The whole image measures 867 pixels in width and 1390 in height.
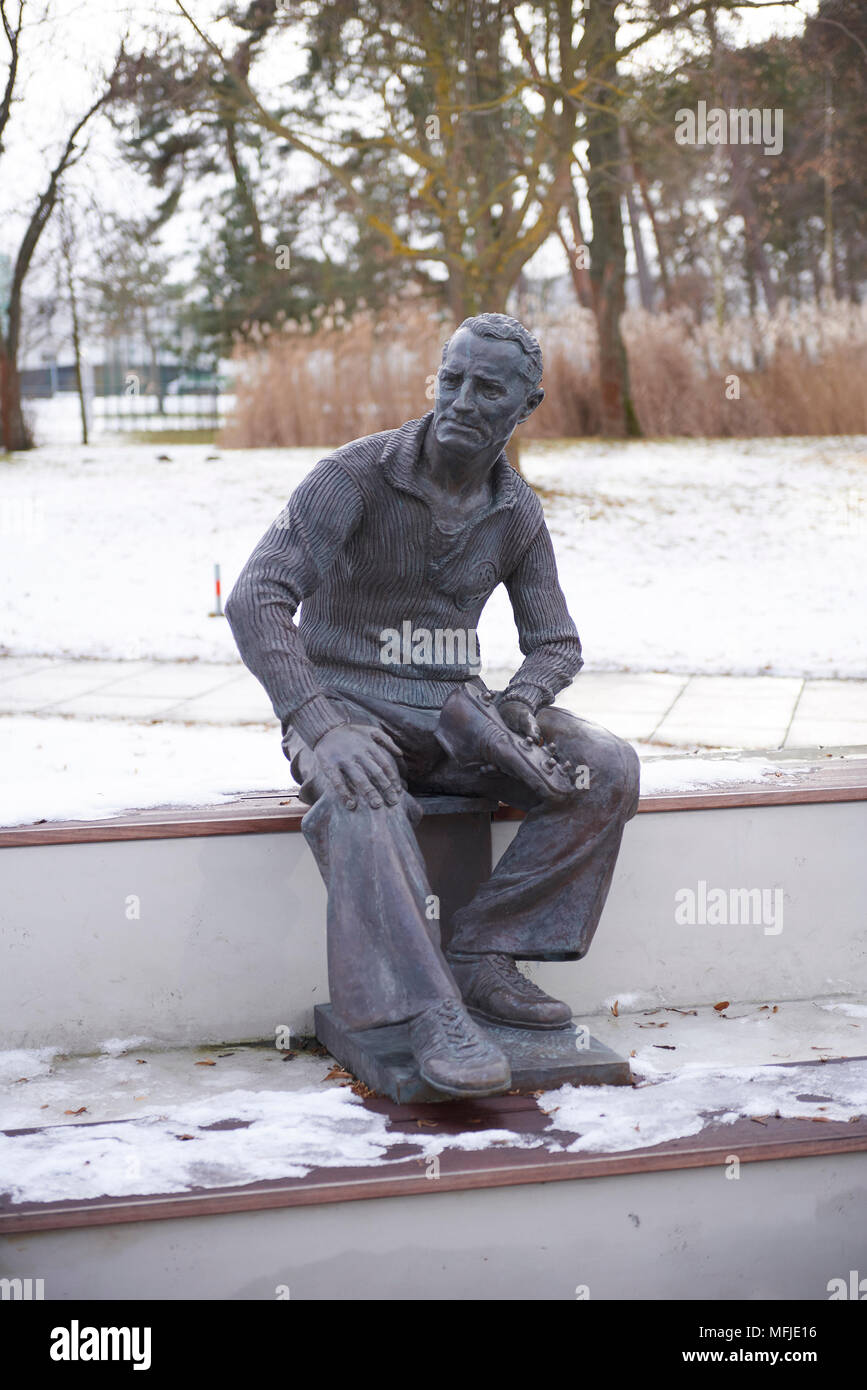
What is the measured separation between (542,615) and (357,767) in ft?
2.09

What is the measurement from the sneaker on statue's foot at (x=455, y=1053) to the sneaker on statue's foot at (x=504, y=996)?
27cm

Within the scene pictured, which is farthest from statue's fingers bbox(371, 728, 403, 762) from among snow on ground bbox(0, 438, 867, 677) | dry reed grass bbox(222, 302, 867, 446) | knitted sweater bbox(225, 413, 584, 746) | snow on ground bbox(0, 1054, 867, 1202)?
dry reed grass bbox(222, 302, 867, 446)

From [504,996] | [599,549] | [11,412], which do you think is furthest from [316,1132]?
[11,412]

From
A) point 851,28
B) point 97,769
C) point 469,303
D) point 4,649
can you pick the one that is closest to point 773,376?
point 851,28

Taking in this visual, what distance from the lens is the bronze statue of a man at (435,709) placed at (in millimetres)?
2553

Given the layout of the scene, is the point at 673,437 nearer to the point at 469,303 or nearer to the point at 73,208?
the point at 469,303

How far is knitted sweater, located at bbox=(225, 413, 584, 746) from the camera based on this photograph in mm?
2826

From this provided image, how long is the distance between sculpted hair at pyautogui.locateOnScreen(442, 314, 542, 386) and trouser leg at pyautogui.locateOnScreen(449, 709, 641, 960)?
0.64 meters

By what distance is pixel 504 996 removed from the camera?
280 cm

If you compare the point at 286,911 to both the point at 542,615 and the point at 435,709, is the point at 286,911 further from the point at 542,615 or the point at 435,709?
the point at 542,615

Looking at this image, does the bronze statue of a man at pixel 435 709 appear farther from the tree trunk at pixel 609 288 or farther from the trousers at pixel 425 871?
the tree trunk at pixel 609 288

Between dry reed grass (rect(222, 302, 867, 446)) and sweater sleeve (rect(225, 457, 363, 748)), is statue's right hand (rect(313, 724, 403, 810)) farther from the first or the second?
dry reed grass (rect(222, 302, 867, 446))

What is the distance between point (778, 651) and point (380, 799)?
489 cm

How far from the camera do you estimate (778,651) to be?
7.18 m
